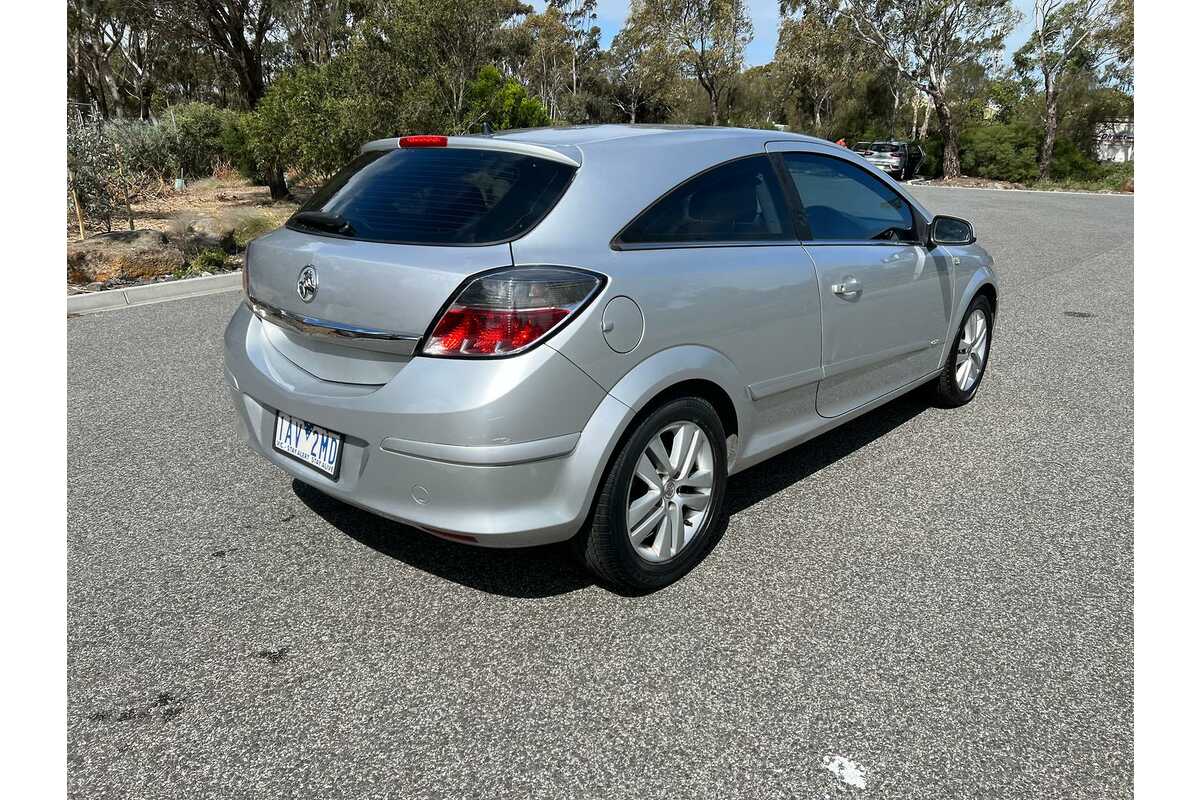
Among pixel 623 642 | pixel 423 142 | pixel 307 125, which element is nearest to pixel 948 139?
pixel 307 125

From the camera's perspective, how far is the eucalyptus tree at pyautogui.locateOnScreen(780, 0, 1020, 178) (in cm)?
3375

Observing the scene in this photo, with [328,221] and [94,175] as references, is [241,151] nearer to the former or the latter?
[94,175]

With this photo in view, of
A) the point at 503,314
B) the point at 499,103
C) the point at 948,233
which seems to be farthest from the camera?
the point at 499,103

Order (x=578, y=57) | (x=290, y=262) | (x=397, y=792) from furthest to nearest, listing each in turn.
Result: (x=578, y=57), (x=290, y=262), (x=397, y=792)

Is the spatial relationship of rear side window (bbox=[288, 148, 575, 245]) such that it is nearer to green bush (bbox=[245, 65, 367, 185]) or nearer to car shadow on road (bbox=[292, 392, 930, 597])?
car shadow on road (bbox=[292, 392, 930, 597])

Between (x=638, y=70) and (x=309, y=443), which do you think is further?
(x=638, y=70)

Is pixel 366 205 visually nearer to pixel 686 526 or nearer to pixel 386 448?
pixel 386 448

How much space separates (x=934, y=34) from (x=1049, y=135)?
6318mm

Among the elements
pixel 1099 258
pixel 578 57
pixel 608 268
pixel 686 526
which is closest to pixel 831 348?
pixel 686 526

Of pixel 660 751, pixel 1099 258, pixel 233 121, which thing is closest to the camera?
pixel 660 751

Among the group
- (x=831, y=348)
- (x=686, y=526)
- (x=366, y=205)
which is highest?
(x=366, y=205)

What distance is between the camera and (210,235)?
36.8 feet

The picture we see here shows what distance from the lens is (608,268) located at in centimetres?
268

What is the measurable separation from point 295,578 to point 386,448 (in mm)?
881
